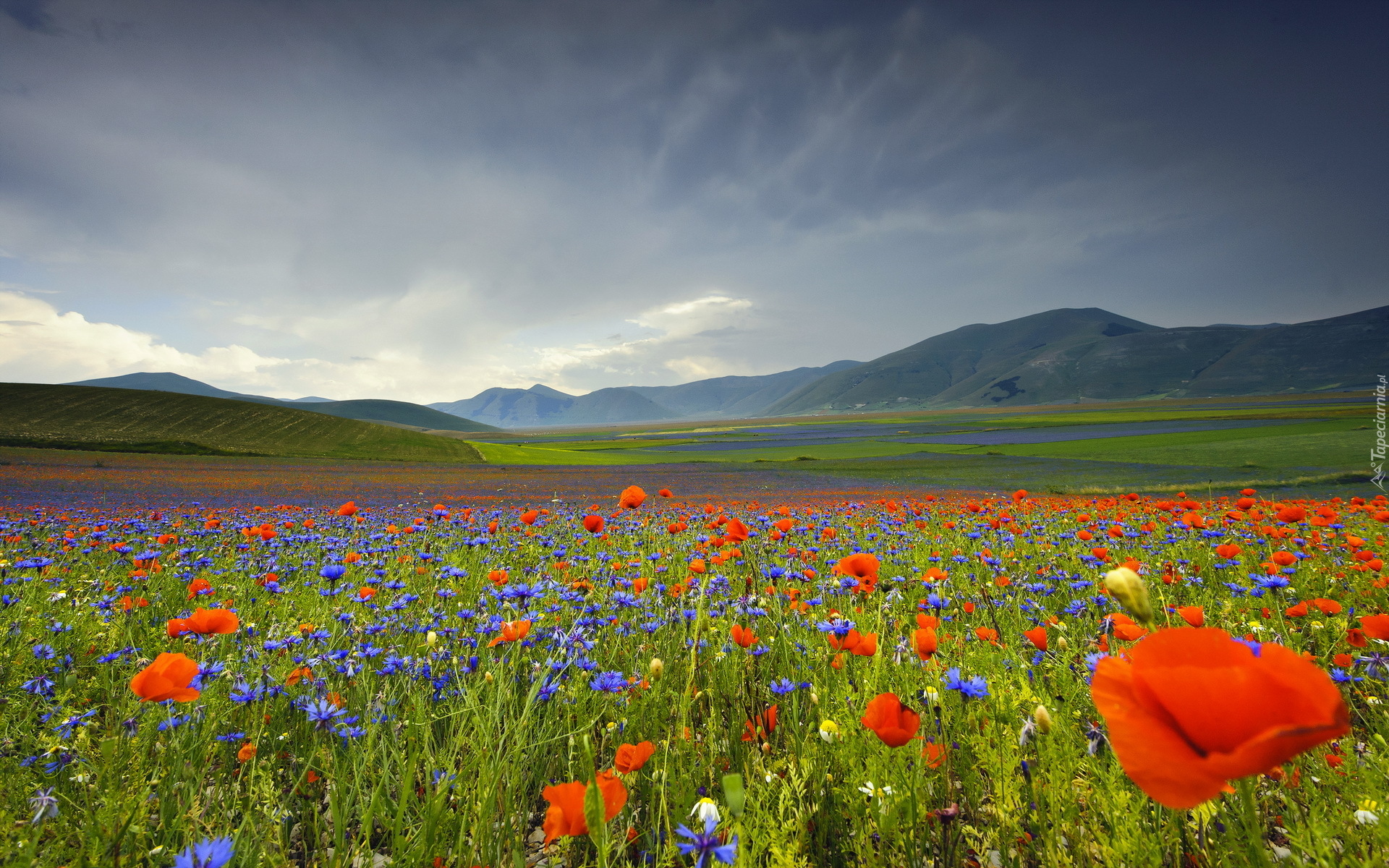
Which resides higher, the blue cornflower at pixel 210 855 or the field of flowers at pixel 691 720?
the blue cornflower at pixel 210 855

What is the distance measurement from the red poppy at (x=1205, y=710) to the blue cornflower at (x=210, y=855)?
6.33ft

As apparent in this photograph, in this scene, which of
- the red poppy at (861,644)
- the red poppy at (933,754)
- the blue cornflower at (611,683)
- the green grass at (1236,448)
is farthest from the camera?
the green grass at (1236,448)

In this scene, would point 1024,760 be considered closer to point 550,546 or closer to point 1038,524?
point 550,546

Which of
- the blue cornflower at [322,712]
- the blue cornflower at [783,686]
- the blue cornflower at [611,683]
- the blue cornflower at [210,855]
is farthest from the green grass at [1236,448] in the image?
the blue cornflower at [210,855]

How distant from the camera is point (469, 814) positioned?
2.09 m

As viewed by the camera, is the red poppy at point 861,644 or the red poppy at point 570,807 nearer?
the red poppy at point 570,807

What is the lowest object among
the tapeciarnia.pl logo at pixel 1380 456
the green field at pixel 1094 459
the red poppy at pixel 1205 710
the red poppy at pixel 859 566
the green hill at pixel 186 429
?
the green field at pixel 1094 459

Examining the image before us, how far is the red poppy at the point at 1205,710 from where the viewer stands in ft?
2.30

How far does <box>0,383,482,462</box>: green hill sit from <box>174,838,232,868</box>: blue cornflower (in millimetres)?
47114

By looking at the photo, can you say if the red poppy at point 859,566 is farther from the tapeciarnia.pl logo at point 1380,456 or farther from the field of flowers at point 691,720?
the tapeciarnia.pl logo at point 1380,456

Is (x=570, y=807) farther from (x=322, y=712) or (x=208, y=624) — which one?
(x=208, y=624)

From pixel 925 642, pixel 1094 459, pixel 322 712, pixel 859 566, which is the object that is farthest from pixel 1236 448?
pixel 322 712

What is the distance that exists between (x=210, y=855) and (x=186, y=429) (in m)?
62.8

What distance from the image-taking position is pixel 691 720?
291 centimetres
